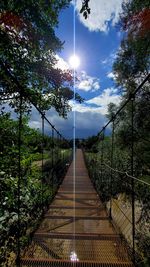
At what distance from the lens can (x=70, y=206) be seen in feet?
18.6

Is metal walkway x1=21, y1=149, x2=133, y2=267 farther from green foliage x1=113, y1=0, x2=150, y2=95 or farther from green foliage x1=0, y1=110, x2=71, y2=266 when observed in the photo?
green foliage x1=113, y1=0, x2=150, y2=95

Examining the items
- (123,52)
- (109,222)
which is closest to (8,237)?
(109,222)

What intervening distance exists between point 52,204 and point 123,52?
27.3 feet

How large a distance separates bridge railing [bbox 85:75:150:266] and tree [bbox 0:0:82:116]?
1178mm

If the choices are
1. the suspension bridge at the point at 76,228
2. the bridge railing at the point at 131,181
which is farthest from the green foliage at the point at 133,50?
the suspension bridge at the point at 76,228

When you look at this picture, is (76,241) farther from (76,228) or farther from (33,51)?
(33,51)

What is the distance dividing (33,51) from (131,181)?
110 inches

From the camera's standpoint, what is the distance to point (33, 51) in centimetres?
539

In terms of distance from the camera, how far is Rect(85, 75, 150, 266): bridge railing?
2.83 metres

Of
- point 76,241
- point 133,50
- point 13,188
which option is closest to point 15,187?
point 13,188

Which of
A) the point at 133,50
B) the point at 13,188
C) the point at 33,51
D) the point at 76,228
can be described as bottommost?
the point at 76,228

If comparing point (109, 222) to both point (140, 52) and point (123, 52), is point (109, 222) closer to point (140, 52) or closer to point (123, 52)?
point (140, 52)

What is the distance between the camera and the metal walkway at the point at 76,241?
→ 283 cm

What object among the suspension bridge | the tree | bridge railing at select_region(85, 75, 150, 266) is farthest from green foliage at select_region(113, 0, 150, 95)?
the suspension bridge
